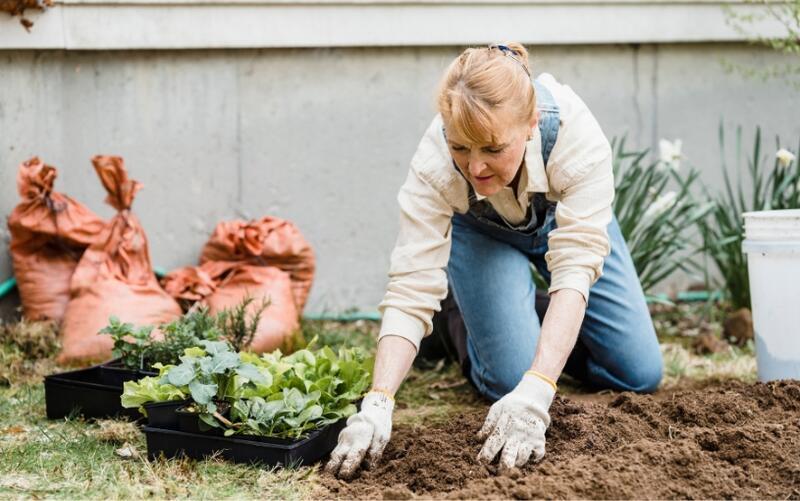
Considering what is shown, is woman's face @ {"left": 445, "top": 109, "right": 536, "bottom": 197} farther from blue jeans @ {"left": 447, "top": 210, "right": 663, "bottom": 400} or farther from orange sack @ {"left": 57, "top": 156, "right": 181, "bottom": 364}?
orange sack @ {"left": 57, "top": 156, "right": 181, "bottom": 364}

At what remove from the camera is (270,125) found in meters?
4.53

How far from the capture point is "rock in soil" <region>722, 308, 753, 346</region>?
13.8 feet

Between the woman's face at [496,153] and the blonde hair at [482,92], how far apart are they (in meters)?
0.02

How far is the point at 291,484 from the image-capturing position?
7.97 feet

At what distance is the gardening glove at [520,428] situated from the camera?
2404 mm

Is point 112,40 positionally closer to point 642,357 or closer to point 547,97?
point 547,97

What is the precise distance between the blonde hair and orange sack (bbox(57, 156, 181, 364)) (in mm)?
1783

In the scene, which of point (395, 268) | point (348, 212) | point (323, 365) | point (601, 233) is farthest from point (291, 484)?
point (348, 212)

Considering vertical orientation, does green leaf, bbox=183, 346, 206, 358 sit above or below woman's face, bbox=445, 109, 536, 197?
below

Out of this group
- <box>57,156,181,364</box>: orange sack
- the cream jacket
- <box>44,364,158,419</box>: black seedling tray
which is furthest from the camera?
<box>57,156,181,364</box>: orange sack

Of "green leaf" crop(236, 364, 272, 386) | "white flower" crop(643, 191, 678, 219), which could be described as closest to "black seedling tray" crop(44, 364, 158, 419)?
"green leaf" crop(236, 364, 272, 386)

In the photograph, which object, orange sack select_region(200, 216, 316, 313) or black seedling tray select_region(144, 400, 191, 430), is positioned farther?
orange sack select_region(200, 216, 316, 313)

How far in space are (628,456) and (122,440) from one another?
4.62 ft

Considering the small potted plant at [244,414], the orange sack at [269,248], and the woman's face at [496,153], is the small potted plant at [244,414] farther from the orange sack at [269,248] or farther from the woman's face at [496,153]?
the orange sack at [269,248]
